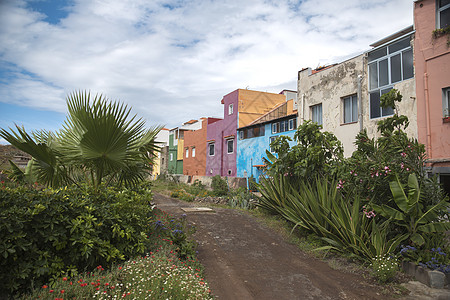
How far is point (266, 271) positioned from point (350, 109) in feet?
31.2

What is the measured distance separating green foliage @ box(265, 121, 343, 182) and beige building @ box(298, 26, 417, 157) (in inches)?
150

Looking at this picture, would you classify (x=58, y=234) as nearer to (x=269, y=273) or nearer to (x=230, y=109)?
(x=269, y=273)

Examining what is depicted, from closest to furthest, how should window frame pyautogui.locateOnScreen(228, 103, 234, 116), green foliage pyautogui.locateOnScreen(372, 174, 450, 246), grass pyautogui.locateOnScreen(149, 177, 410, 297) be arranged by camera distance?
grass pyautogui.locateOnScreen(149, 177, 410, 297)
green foliage pyautogui.locateOnScreen(372, 174, 450, 246)
window frame pyautogui.locateOnScreen(228, 103, 234, 116)

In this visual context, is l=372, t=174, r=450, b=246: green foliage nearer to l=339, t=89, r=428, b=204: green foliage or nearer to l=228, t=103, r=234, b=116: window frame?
l=339, t=89, r=428, b=204: green foliage

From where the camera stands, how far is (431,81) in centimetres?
998

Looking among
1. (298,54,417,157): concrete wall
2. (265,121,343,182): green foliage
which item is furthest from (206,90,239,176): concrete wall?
(265,121,343,182): green foliage

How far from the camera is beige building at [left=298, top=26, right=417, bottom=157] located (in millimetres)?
10977

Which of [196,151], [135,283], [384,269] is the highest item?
[196,151]

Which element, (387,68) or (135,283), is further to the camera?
(387,68)

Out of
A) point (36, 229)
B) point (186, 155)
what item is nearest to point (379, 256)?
point (36, 229)

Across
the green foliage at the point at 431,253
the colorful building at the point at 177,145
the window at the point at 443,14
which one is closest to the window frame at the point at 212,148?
the colorful building at the point at 177,145

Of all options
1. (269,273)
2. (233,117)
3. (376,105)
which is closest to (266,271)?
(269,273)

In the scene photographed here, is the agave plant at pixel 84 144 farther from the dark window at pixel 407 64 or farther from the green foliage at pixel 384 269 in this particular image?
the dark window at pixel 407 64

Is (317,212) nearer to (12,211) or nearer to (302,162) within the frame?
(302,162)
